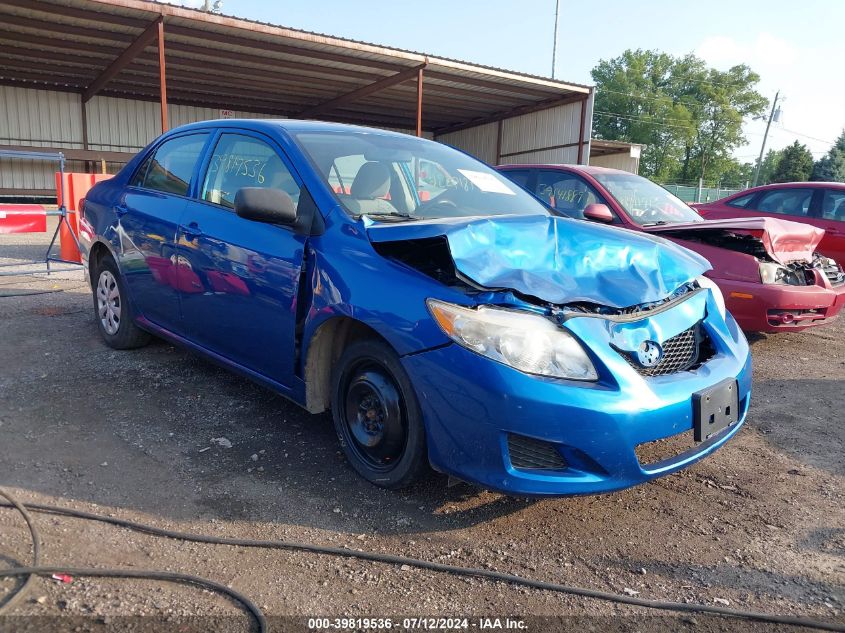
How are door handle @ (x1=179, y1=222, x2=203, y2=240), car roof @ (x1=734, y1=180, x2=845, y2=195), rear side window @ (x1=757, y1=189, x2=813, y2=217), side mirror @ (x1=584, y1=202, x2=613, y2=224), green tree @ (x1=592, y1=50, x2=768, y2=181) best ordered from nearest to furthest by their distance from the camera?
door handle @ (x1=179, y1=222, x2=203, y2=240) < side mirror @ (x1=584, y1=202, x2=613, y2=224) < car roof @ (x1=734, y1=180, x2=845, y2=195) < rear side window @ (x1=757, y1=189, x2=813, y2=217) < green tree @ (x1=592, y1=50, x2=768, y2=181)

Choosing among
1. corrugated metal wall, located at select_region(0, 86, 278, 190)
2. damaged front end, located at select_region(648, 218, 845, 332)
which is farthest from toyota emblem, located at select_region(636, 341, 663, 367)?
corrugated metal wall, located at select_region(0, 86, 278, 190)

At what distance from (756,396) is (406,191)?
2.73 meters

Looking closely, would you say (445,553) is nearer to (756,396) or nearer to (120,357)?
(756,396)

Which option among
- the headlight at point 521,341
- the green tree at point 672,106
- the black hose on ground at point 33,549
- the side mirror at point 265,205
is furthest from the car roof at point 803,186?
the green tree at point 672,106

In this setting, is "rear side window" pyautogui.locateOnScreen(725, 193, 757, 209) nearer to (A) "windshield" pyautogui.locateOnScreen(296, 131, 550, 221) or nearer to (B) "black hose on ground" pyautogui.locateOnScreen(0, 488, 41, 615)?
(A) "windshield" pyautogui.locateOnScreen(296, 131, 550, 221)

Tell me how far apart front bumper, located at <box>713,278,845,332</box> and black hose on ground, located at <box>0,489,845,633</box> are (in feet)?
10.7

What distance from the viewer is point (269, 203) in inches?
112

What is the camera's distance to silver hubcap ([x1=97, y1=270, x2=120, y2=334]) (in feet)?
15.0

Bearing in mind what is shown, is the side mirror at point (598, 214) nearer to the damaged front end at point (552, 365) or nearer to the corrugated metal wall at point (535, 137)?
the damaged front end at point (552, 365)

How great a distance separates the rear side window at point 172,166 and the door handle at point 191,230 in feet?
0.94

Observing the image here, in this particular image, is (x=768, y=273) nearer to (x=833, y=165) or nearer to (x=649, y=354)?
(x=649, y=354)

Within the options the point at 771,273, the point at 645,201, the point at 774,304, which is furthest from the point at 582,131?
the point at 774,304

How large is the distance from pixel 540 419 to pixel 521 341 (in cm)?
28

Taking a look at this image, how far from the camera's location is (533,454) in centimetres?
228
